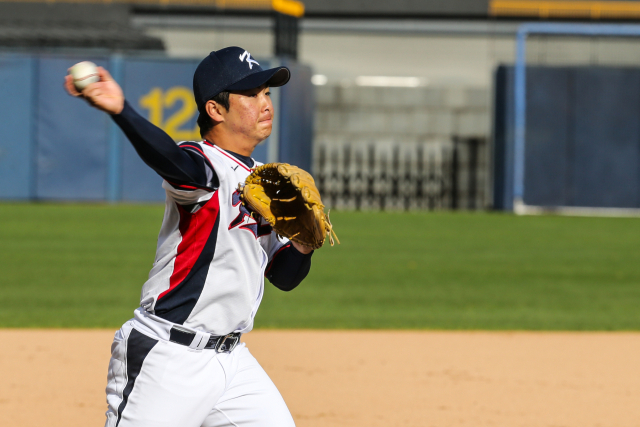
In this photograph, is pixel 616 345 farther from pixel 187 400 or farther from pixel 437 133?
pixel 437 133

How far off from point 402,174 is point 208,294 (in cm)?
1844

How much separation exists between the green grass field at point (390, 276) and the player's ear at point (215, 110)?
4.64 metres

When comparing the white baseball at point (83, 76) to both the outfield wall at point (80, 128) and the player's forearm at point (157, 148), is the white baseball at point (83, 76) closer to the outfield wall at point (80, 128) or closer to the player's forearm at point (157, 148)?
the player's forearm at point (157, 148)

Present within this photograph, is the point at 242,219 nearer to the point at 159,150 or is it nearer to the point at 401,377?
the point at 159,150

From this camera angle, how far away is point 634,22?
79.8 ft

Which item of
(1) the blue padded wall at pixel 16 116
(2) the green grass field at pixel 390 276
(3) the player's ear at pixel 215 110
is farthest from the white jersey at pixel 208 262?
(1) the blue padded wall at pixel 16 116

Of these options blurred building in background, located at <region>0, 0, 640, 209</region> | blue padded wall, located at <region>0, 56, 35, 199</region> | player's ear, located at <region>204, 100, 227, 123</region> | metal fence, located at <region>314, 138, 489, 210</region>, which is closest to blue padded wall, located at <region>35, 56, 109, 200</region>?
blue padded wall, located at <region>0, 56, 35, 199</region>

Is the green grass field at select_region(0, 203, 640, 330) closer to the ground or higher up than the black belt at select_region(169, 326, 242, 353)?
closer to the ground

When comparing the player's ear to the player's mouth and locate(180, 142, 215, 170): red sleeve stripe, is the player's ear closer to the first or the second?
the player's mouth

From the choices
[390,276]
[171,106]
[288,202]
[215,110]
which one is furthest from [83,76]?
[171,106]

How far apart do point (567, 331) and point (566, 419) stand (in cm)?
274

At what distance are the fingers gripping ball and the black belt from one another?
1.17 feet

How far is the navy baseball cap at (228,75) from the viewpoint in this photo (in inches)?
95.7

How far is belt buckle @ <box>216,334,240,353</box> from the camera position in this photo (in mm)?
2395
